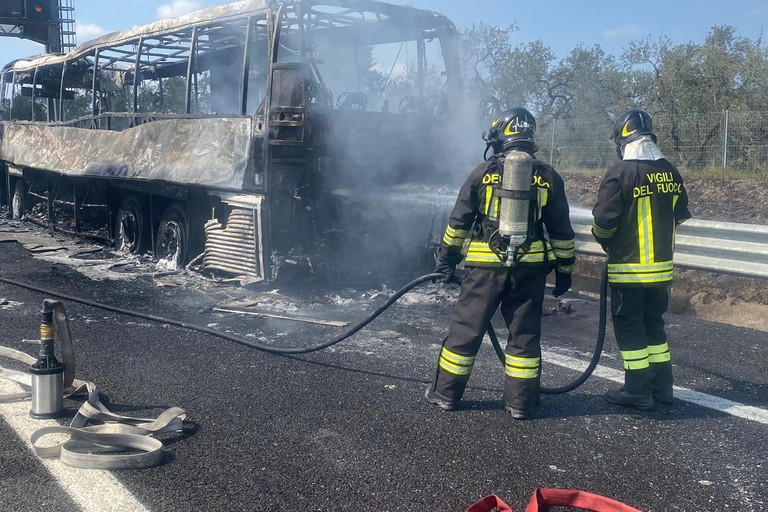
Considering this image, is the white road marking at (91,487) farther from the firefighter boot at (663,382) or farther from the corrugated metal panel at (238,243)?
the corrugated metal panel at (238,243)

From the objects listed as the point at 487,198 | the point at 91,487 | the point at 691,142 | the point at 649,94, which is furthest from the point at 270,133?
the point at 649,94

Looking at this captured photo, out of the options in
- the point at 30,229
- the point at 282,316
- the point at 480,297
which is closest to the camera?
the point at 480,297

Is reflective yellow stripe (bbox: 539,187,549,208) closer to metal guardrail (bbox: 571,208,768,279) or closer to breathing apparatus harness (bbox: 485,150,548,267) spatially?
breathing apparatus harness (bbox: 485,150,548,267)

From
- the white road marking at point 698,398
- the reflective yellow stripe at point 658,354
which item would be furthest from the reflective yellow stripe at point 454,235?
the white road marking at point 698,398

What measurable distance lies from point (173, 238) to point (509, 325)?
238 inches

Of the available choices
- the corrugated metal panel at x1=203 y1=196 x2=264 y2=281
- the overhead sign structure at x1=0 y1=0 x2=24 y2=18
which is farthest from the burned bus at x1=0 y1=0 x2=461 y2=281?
the overhead sign structure at x1=0 y1=0 x2=24 y2=18

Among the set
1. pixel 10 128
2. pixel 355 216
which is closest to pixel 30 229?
pixel 10 128

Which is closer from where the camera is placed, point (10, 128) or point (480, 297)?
point (480, 297)

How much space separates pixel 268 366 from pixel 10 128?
11.7 metres

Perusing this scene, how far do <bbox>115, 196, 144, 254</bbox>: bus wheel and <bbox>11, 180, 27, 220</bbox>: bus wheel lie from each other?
4968 millimetres

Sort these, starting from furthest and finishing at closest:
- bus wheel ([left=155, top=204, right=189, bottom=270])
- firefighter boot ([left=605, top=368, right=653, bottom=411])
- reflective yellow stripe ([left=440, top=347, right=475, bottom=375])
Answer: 1. bus wheel ([left=155, top=204, right=189, bottom=270])
2. firefighter boot ([left=605, top=368, right=653, bottom=411])
3. reflective yellow stripe ([left=440, top=347, right=475, bottom=375])

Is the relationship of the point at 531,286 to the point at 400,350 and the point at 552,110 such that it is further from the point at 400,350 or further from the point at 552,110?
the point at 552,110

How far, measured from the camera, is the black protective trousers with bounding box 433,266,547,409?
4.04 m

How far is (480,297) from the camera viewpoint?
4.07 metres
